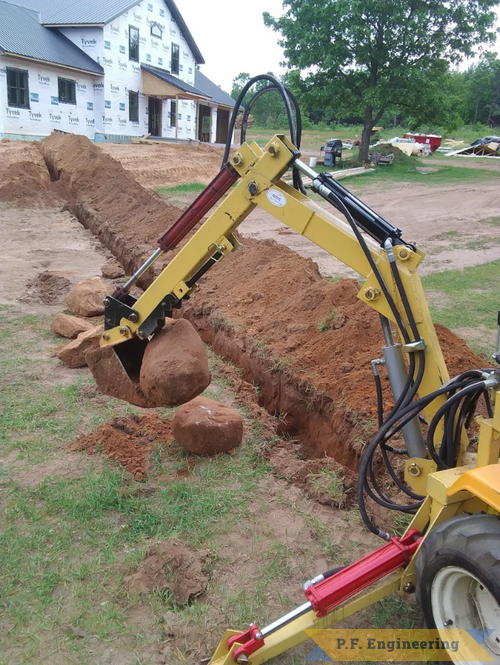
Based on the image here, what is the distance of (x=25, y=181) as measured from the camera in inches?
646

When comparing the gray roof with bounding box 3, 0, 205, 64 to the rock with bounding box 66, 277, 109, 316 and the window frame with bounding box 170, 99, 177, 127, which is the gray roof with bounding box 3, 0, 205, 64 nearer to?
the window frame with bounding box 170, 99, 177, 127

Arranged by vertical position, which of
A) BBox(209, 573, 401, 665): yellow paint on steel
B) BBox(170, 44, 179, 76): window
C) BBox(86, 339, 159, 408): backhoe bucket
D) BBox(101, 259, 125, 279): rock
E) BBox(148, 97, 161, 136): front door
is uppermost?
BBox(170, 44, 179, 76): window

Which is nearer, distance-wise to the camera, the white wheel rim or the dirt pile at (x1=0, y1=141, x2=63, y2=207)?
the white wheel rim

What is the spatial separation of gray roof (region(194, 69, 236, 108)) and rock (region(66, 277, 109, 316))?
33.0 metres

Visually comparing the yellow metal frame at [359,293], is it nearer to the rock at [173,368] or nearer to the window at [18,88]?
the rock at [173,368]

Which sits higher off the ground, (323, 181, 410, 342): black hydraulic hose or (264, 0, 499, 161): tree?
(264, 0, 499, 161): tree

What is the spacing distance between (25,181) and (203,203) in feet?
47.4

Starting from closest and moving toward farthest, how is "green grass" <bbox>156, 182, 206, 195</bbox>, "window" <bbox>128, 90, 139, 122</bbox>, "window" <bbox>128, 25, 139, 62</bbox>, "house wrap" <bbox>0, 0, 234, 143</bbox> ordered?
1. "green grass" <bbox>156, 182, 206, 195</bbox>
2. "house wrap" <bbox>0, 0, 234, 143</bbox>
3. "window" <bbox>128, 25, 139, 62</bbox>
4. "window" <bbox>128, 90, 139, 122</bbox>

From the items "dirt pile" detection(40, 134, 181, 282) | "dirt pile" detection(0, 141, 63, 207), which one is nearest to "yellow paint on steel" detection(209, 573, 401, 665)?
"dirt pile" detection(40, 134, 181, 282)

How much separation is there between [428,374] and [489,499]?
854mm

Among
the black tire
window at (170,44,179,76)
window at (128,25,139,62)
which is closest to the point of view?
the black tire

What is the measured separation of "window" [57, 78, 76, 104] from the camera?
91.1ft

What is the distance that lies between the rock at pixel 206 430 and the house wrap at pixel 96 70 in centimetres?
2457

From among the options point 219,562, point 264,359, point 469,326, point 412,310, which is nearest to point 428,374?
point 412,310
